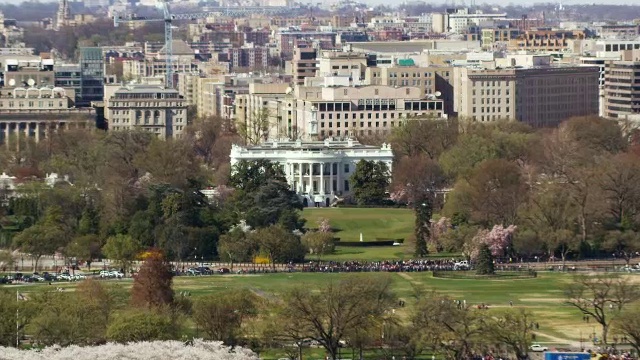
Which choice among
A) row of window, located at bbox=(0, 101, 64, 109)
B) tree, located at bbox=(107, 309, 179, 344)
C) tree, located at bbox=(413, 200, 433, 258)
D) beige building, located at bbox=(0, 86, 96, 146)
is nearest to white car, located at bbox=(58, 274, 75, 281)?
tree, located at bbox=(413, 200, 433, 258)

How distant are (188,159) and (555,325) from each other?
185ft

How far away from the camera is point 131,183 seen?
411ft

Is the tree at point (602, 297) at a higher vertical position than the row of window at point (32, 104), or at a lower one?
lower

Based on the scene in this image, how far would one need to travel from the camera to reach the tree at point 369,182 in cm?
13038

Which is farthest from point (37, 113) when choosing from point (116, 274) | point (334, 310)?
point (334, 310)

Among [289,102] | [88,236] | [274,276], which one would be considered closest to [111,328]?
[274,276]

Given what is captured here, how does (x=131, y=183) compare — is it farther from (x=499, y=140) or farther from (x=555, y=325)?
(x=555, y=325)

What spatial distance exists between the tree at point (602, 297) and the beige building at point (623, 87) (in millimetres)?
88050

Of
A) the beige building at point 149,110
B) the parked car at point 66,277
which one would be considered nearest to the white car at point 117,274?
the parked car at point 66,277

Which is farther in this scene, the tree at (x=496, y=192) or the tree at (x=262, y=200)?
the tree at (x=262, y=200)

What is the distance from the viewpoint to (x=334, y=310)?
79.9 m

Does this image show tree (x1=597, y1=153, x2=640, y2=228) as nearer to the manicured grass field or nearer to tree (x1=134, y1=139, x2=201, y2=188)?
the manicured grass field

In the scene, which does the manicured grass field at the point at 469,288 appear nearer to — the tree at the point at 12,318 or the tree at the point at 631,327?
the tree at the point at 631,327

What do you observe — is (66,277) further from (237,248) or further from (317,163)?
(317,163)
